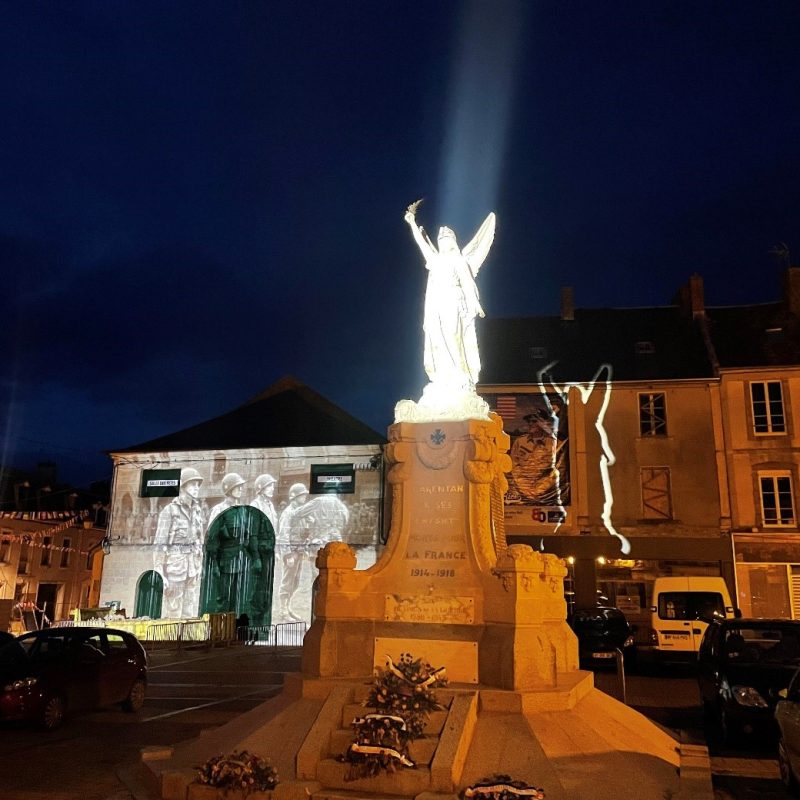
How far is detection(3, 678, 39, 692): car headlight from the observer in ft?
32.7

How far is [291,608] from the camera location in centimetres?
2872

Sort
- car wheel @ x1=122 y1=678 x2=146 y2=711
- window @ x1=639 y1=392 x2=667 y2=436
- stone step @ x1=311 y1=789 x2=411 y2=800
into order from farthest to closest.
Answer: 1. window @ x1=639 y1=392 x2=667 y2=436
2. car wheel @ x1=122 y1=678 x2=146 y2=711
3. stone step @ x1=311 y1=789 x2=411 y2=800

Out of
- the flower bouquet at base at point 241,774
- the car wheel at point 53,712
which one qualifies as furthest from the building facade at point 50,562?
the flower bouquet at base at point 241,774

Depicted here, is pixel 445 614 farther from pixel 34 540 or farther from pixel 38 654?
pixel 34 540

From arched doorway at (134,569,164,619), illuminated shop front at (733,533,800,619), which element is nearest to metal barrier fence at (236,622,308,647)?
arched doorway at (134,569,164,619)

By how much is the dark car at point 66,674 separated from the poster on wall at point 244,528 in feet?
53.6

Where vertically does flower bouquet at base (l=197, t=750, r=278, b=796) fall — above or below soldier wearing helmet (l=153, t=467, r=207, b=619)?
below

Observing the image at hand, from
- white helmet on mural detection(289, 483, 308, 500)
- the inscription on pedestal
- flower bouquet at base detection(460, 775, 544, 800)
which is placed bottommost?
flower bouquet at base detection(460, 775, 544, 800)

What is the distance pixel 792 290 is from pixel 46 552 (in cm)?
4001

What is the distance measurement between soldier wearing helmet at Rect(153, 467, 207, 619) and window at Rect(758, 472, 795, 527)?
21.0 meters

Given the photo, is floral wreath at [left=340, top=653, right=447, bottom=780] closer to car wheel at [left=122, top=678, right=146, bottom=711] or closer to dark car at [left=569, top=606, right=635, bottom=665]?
car wheel at [left=122, top=678, right=146, bottom=711]

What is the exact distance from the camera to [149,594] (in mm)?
30562

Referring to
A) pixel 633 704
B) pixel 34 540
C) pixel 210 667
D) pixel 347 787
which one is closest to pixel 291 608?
pixel 210 667

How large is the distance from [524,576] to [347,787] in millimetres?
3286
